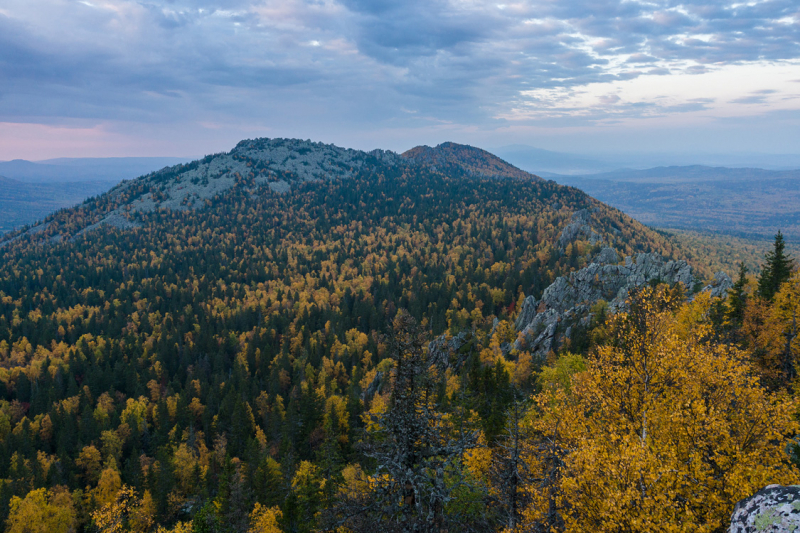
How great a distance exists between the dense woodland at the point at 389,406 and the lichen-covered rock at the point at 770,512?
82.5 inches

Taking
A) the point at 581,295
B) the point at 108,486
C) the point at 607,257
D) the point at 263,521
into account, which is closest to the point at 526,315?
the point at 581,295

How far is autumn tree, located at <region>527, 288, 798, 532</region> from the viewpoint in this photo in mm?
15047

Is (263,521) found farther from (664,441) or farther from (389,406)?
(664,441)

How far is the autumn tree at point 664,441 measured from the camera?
1505 cm

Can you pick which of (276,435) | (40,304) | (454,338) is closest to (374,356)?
(454,338)

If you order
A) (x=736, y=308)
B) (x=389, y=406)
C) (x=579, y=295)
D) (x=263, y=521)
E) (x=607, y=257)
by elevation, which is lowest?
(x=263, y=521)

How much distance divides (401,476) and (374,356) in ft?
352

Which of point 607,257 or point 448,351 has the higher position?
point 607,257

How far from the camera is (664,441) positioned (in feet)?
64.4

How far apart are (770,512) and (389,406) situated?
66.0ft

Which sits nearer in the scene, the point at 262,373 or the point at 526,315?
the point at 526,315

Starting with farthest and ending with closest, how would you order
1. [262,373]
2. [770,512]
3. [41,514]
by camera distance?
[262,373], [41,514], [770,512]

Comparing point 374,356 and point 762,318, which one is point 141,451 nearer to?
point 374,356

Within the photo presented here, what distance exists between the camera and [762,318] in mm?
41938
